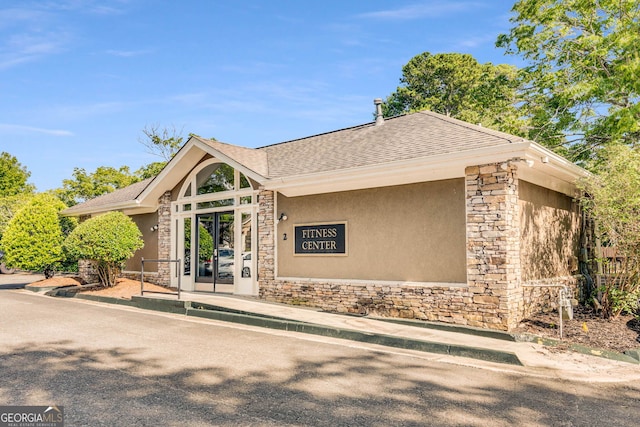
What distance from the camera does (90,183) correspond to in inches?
1382

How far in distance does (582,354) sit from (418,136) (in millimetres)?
5903

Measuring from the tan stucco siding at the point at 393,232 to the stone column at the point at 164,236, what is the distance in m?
5.42

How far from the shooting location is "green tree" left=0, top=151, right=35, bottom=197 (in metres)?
49.2

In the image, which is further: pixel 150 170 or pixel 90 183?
pixel 90 183

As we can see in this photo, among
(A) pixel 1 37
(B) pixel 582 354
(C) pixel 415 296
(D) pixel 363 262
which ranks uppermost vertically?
(A) pixel 1 37

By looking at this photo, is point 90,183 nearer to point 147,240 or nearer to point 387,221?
point 147,240

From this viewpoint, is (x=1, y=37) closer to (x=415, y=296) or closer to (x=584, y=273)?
(x=415, y=296)

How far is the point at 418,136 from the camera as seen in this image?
11.0m

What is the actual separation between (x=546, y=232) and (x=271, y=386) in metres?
8.12

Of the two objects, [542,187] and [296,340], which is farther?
[542,187]

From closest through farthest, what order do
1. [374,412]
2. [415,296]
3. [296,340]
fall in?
[374,412]
[296,340]
[415,296]

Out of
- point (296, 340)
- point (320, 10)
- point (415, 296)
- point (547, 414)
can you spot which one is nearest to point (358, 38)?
point (320, 10)

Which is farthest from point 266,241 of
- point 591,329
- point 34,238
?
point 34,238

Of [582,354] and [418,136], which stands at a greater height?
[418,136]
